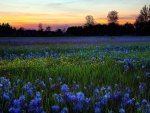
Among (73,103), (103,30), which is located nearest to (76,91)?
(73,103)

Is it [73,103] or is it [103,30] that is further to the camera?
[103,30]

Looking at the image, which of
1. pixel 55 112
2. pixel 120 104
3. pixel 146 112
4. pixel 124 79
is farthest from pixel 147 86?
pixel 55 112

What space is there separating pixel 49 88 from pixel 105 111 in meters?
1.58

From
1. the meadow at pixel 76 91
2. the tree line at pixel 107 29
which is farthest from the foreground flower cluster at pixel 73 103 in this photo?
the tree line at pixel 107 29

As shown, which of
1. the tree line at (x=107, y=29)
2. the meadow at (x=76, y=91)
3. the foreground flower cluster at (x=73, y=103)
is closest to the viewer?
the foreground flower cluster at (x=73, y=103)

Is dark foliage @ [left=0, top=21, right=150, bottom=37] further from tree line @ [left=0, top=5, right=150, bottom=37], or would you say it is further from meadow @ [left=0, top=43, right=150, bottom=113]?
meadow @ [left=0, top=43, right=150, bottom=113]

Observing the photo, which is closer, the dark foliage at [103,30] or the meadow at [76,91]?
the meadow at [76,91]

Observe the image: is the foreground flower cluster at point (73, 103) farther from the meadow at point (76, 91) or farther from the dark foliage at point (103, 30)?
the dark foliage at point (103, 30)

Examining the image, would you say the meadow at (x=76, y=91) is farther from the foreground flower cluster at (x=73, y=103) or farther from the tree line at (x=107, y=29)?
the tree line at (x=107, y=29)

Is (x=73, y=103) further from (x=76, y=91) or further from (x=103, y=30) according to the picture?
(x=103, y=30)

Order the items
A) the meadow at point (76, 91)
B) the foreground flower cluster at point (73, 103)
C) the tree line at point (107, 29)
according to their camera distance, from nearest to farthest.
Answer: the foreground flower cluster at point (73, 103), the meadow at point (76, 91), the tree line at point (107, 29)

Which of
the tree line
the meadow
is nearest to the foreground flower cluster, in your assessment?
the meadow

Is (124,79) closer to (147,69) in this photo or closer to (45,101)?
(147,69)

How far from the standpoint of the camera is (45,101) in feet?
12.8
